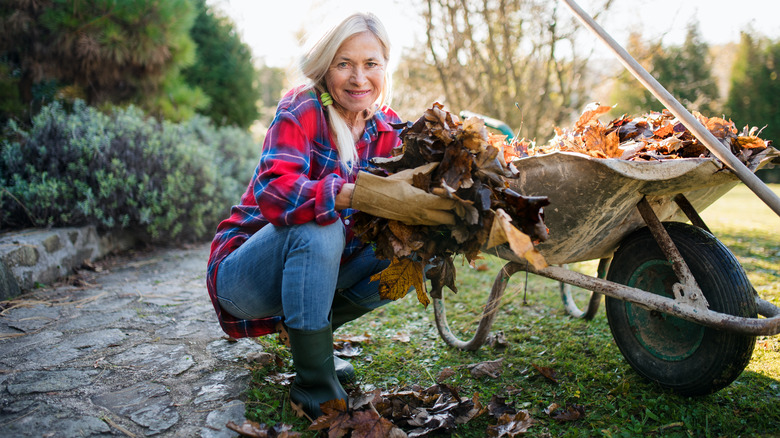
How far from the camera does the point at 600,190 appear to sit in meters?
1.53

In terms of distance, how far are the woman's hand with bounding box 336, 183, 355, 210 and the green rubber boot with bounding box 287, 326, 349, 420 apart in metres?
0.42

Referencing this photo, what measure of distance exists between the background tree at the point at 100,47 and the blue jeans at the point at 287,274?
3.67m

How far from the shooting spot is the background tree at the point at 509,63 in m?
6.16

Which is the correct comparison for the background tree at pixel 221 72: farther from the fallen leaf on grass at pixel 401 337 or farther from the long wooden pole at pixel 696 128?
the long wooden pole at pixel 696 128

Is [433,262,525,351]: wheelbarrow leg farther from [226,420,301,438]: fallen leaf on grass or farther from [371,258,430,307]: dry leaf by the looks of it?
[226,420,301,438]: fallen leaf on grass

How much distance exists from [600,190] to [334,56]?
3.33ft

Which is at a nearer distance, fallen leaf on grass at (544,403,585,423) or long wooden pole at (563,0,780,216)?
long wooden pole at (563,0,780,216)

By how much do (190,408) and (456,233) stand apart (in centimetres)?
110

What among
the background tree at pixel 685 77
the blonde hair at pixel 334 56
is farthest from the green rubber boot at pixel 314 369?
the background tree at pixel 685 77

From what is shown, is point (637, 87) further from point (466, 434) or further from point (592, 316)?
point (466, 434)

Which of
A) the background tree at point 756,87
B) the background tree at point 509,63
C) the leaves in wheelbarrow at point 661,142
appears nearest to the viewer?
the leaves in wheelbarrow at point 661,142

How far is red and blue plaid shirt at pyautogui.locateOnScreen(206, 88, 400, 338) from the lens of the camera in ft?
4.85

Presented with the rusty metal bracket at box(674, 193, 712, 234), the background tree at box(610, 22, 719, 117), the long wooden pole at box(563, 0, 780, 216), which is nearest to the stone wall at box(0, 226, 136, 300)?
the long wooden pole at box(563, 0, 780, 216)

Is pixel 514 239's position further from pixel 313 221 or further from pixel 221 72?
pixel 221 72
